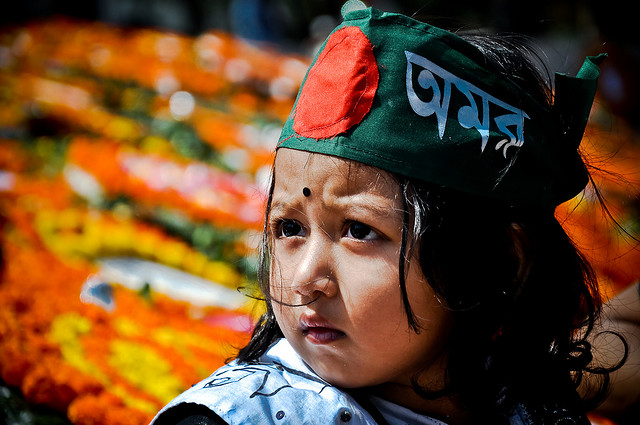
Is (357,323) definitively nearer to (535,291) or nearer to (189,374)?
(535,291)

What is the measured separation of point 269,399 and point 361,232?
39 centimetres

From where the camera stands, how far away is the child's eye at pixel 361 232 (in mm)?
1242

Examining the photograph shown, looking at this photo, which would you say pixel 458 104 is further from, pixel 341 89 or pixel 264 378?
pixel 264 378

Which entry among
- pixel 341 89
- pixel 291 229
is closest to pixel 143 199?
pixel 291 229

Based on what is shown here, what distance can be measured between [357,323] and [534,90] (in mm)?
772

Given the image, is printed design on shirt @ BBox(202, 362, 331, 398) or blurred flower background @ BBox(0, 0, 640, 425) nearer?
printed design on shirt @ BBox(202, 362, 331, 398)

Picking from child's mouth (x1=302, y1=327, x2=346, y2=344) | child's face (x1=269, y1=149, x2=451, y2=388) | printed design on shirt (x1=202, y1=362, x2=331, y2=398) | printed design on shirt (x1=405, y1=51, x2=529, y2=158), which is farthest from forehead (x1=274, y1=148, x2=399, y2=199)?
printed design on shirt (x1=202, y1=362, x2=331, y2=398)

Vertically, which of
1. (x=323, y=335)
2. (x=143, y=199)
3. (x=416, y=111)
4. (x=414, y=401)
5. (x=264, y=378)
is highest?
(x=416, y=111)

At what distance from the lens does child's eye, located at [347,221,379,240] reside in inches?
48.9

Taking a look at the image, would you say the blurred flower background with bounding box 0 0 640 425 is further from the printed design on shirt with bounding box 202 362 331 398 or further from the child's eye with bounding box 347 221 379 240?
the child's eye with bounding box 347 221 379 240

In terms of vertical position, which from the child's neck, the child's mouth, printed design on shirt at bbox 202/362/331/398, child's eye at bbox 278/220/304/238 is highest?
child's eye at bbox 278/220/304/238

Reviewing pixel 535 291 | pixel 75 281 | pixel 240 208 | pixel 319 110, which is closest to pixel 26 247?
pixel 75 281

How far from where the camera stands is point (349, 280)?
1.22 metres

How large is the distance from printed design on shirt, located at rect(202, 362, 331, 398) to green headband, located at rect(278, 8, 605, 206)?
49cm
